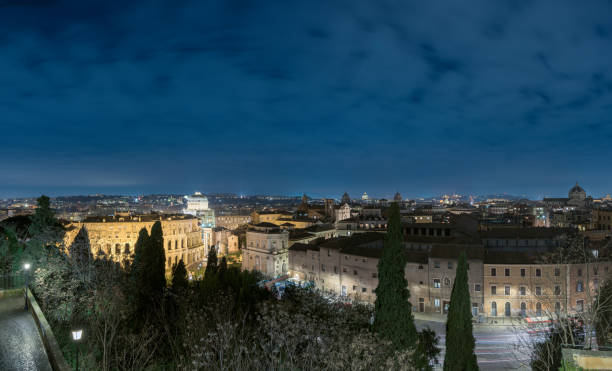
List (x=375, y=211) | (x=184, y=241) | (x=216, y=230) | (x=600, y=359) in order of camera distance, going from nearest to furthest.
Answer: (x=600, y=359), (x=184, y=241), (x=375, y=211), (x=216, y=230)

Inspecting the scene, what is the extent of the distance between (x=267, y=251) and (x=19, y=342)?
42787 mm

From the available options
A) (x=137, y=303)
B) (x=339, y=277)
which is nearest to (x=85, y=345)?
(x=137, y=303)

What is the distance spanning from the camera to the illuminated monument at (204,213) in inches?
3273

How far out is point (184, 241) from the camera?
66250 millimetres

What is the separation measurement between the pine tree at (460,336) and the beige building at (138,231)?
4251 centimetres

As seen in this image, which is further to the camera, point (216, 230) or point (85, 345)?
point (216, 230)

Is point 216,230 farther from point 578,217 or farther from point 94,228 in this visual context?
point 578,217

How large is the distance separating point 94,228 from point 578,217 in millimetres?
104820

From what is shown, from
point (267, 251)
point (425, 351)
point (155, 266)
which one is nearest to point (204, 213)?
point (267, 251)

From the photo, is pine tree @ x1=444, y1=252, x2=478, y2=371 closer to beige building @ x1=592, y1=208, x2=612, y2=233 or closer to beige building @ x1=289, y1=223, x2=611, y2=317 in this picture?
beige building @ x1=289, y1=223, x2=611, y2=317

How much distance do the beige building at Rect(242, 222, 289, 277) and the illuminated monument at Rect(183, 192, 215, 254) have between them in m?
28.0

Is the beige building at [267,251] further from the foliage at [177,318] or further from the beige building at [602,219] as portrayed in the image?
the beige building at [602,219]

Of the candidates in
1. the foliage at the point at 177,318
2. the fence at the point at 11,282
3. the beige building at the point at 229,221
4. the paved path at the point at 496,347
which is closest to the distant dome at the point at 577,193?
the beige building at the point at 229,221

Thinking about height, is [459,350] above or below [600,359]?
below
